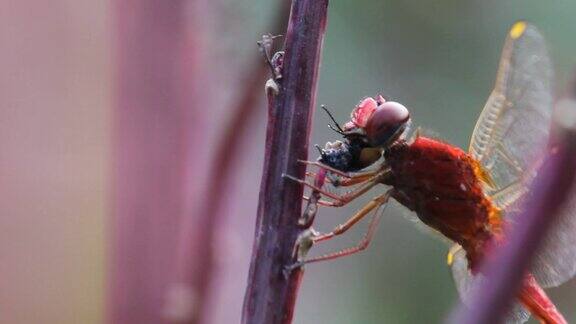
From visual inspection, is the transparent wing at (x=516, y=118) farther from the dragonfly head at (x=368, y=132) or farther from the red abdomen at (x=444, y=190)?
the dragonfly head at (x=368, y=132)

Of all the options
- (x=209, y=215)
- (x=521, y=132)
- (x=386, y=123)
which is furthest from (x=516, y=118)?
(x=209, y=215)

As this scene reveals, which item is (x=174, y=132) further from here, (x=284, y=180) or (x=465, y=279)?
(x=465, y=279)

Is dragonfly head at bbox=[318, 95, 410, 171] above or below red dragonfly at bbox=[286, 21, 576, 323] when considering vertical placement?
above

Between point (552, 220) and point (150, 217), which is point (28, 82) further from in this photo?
point (552, 220)

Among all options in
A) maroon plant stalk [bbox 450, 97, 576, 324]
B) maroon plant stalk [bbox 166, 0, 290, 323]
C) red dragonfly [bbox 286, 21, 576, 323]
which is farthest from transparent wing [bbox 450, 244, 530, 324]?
maroon plant stalk [bbox 450, 97, 576, 324]

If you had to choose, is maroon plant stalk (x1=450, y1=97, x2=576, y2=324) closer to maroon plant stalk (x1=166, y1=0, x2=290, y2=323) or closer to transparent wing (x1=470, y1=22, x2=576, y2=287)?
maroon plant stalk (x1=166, y1=0, x2=290, y2=323)

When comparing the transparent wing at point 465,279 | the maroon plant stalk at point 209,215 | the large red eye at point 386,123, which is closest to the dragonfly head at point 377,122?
the large red eye at point 386,123
